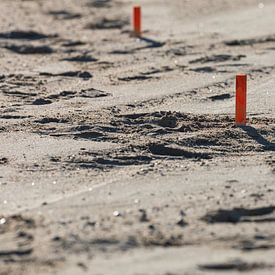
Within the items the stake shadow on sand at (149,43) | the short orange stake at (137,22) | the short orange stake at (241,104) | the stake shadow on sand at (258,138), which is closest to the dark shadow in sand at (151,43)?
the stake shadow on sand at (149,43)

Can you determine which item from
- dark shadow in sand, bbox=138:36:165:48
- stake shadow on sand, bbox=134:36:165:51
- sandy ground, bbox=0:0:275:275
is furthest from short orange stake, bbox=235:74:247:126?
dark shadow in sand, bbox=138:36:165:48

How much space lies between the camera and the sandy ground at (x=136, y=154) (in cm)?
787

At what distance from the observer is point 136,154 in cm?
1089

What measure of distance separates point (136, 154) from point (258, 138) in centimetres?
156

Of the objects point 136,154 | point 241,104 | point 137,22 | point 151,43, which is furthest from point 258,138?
point 137,22

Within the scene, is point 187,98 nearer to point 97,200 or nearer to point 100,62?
point 100,62

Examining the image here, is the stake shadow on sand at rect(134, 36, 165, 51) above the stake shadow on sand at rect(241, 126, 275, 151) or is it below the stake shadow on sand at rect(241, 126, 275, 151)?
above

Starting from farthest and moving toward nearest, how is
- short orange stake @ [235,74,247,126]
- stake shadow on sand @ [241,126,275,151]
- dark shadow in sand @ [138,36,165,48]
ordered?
dark shadow in sand @ [138,36,165,48], short orange stake @ [235,74,247,126], stake shadow on sand @ [241,126,275,151]

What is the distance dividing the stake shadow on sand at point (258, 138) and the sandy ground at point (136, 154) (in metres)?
0.02

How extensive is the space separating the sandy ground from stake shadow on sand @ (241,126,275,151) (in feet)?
0.07

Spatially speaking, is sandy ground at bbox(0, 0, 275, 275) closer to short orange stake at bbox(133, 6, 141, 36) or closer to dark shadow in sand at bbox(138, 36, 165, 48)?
dark shadow in sand at bbox(138, 36, 165, 48)

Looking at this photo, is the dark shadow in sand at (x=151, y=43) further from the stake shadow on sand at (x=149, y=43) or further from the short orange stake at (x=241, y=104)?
the short orange stake at (x=241, y=104)

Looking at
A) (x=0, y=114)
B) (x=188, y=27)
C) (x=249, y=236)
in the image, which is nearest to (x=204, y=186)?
(x=249, y=236)

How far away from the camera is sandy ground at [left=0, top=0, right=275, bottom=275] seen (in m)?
7.87
